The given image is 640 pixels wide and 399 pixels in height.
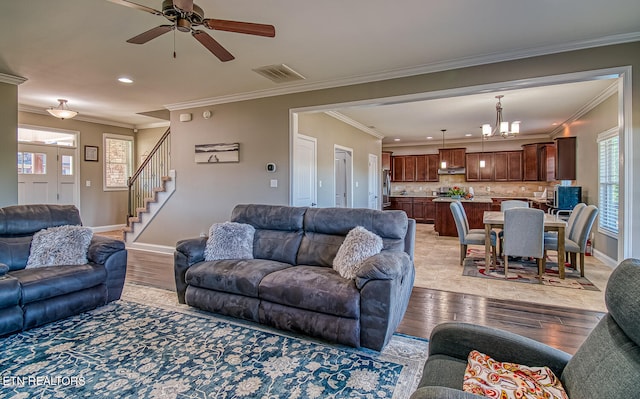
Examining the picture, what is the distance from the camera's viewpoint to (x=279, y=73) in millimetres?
4527

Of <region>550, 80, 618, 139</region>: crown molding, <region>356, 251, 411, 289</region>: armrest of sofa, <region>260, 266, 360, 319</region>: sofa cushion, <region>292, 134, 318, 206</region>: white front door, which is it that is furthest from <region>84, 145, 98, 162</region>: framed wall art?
<region>550, 80, 618, 139</region>: crown molding

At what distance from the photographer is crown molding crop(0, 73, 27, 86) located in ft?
15.2

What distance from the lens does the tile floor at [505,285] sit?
3.65m

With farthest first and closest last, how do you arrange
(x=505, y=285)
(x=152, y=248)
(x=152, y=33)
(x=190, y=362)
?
1. (x=152, y=248)
2. (x=505, y=285)
3. (x=152, y=33)
4. (x=190, y=362)

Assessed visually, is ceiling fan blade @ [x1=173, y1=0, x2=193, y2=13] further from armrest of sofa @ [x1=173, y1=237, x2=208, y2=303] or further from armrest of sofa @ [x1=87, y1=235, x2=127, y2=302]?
armrest of sofa @ [x1=87, y1=235, x2=127, y2=302]

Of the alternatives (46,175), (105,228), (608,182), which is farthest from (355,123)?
(46,175)

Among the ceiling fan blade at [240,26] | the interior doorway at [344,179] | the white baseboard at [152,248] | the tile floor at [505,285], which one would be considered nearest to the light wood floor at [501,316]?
the tile floor at [505,285]

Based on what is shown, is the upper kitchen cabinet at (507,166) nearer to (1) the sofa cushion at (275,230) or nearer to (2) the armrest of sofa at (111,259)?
(1) the sofa cushion at (275,230)

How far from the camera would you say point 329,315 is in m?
2.55

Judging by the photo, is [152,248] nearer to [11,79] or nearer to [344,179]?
[11,79]

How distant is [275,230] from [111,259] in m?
1.65

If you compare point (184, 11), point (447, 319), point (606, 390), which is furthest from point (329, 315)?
point (184, 11)

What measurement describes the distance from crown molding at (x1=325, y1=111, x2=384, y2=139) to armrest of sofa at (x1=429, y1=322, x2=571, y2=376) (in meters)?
5.58

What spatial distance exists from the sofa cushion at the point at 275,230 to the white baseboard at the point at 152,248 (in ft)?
10.2
